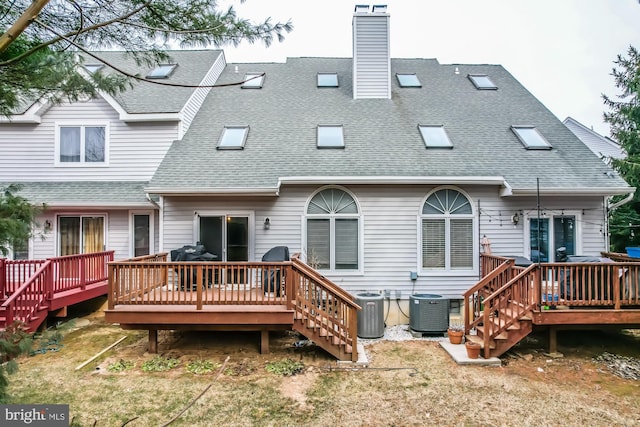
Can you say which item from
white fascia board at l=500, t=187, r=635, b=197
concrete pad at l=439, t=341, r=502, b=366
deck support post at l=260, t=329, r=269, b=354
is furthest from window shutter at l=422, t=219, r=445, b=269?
deck support post at l=260, t=329, r=269, b=354

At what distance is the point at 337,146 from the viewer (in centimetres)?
875

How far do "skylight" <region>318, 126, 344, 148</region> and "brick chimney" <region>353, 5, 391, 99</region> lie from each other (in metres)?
1.94

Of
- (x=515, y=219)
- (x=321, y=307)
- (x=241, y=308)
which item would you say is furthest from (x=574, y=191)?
(x=241, y=308)

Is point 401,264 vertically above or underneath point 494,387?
above

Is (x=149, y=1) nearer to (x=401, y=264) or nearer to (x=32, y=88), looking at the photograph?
(x=32, y=88)

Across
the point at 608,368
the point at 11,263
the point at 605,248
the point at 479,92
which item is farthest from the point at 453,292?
the point at 11,263

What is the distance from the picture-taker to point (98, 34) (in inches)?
155

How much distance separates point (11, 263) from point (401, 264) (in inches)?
328

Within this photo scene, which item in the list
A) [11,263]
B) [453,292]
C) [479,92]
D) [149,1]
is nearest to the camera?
[149,1]

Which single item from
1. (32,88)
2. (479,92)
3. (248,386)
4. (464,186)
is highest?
(479,92)

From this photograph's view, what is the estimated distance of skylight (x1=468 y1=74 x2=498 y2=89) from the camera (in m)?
11.5

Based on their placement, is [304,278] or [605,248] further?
[605,248]

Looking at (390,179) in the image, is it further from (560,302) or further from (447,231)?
(560,302)

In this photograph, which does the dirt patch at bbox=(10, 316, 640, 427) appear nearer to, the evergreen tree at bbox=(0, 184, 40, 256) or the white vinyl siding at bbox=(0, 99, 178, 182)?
the evergreen tree at bbox=(0, 184, 40, 256)
